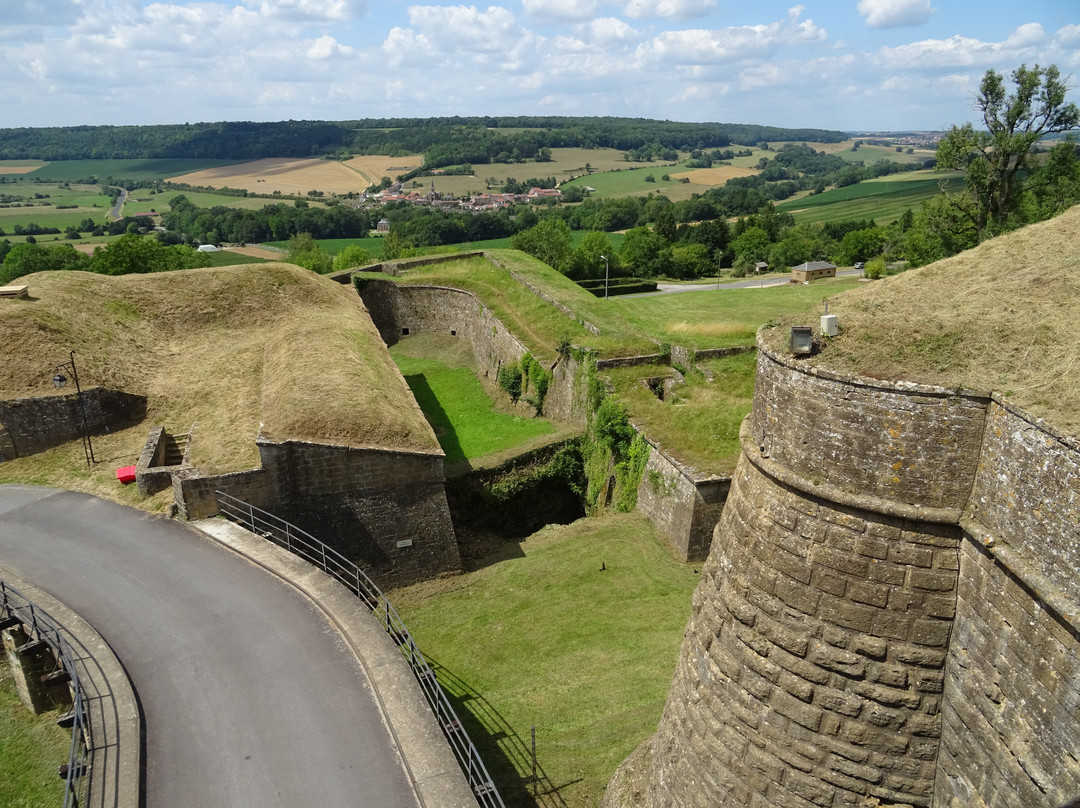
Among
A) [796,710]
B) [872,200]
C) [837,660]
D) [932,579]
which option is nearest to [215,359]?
[796,710]

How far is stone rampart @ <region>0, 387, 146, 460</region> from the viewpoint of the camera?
18984mm

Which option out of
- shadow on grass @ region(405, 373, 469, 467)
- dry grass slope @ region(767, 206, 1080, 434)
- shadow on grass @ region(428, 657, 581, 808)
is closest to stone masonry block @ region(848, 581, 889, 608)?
dry grass slope @ region(767, 206, 1080, 434)

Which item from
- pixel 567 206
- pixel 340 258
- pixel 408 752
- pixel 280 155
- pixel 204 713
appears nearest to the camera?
pixel 408 752

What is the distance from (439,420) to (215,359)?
8630mm

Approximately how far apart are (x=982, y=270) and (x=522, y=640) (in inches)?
449

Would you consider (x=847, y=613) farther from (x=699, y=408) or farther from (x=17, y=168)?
(x=17, y=168)

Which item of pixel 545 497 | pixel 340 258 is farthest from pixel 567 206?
pixel 545 497

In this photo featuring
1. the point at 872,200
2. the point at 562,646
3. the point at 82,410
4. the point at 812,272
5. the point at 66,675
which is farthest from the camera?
the point at 872,200

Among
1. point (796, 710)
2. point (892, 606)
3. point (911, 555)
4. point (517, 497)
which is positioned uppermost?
point (911, 555)

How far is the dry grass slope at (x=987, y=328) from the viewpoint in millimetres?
5059

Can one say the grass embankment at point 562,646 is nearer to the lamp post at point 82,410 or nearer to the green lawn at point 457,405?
the green lawn at point 457,405

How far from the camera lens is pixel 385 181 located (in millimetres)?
146750

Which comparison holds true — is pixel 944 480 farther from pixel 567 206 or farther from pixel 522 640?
pixel 567 206

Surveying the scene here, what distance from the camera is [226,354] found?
81.7ft
